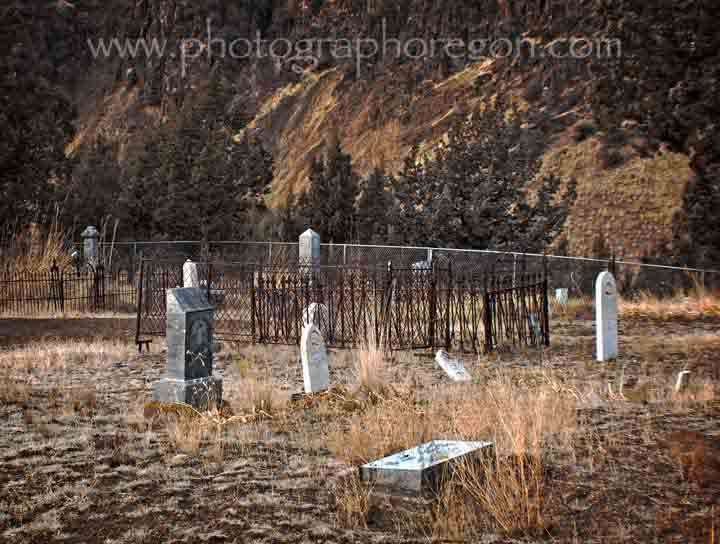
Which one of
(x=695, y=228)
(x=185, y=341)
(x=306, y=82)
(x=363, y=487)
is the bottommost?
(x=363, y=487)

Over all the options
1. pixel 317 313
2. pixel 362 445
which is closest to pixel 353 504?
pixel 362 445

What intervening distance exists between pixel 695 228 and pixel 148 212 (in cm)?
1854

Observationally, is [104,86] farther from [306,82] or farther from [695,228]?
[695,228]

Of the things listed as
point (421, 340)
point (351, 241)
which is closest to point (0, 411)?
point (421, 340)

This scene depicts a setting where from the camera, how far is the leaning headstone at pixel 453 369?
9.47 meters

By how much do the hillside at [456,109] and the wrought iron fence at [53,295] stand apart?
6.60 meters

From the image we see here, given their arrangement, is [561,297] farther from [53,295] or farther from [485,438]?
[485,438]

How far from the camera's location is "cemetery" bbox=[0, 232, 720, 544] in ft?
16.1

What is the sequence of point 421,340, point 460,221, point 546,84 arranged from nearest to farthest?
point 421,340 → point 460,221 → point 546,84

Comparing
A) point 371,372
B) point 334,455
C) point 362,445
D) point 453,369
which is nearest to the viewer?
point 362,445

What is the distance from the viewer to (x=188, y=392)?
828cm

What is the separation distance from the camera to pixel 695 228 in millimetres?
19844

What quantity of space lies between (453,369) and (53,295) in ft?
38.2

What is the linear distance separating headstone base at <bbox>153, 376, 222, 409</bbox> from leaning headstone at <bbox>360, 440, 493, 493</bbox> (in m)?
3.10
